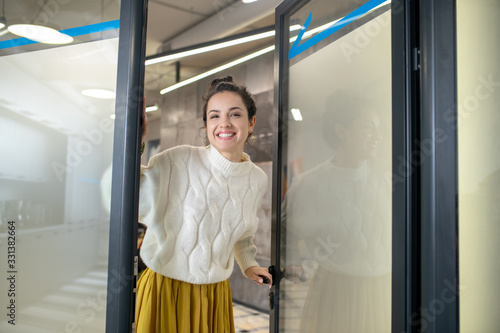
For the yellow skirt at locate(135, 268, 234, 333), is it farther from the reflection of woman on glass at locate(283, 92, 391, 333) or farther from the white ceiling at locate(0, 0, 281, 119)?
the white ceiling at locate(0, 0, 281, 119)

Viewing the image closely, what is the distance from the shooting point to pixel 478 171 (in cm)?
143

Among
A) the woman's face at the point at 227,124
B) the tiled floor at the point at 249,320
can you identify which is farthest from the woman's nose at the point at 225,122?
the tiled floor at the point at 249,320

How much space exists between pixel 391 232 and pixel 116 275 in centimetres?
92

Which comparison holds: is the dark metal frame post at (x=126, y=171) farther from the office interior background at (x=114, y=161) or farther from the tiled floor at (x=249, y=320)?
the tiled floor at (x=249, y=320)

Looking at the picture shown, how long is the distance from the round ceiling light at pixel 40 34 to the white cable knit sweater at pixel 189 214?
23.1 inches

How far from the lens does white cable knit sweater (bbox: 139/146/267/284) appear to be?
1.83 metres

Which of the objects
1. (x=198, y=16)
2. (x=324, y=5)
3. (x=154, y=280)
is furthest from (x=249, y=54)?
(x=154, y=280)

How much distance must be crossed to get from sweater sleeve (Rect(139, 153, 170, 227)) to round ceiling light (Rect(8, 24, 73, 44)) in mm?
581

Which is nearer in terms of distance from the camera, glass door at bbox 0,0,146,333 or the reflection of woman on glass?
glass door at bbox 0,0,146,333

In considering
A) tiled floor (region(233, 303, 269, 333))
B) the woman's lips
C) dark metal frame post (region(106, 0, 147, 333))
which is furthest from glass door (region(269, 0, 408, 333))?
tiled floor (region(233, 303, 269, 333))

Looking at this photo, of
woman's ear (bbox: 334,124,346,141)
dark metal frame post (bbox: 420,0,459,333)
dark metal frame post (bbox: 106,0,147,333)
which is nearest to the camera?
dark metal frame post (bbox: 106,0,147,333)

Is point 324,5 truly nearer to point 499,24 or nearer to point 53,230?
point 499,24

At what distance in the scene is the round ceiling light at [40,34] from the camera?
1.42 metres

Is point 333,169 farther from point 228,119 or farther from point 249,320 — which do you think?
point 249,320
